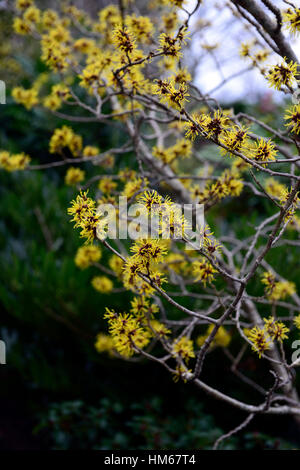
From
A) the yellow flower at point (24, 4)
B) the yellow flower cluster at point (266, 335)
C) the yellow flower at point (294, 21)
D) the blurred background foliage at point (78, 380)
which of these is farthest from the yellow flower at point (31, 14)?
the yellow flower cluster at point (266, 335)

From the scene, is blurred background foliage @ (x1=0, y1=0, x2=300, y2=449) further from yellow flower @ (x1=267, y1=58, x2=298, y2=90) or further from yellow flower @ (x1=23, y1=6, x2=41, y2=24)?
yellow flower @ (x1=267, y1=58, x2=298, y2=90)

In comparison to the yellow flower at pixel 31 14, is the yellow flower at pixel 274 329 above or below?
below

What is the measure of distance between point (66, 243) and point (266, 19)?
2080 millimetres

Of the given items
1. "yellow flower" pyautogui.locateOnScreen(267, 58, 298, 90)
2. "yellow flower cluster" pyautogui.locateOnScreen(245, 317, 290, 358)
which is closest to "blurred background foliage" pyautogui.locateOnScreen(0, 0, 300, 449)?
"yellow flower cluster" pyautogui.locateOnScreen(245, 317, 290, 358)

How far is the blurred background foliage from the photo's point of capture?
2.02 m

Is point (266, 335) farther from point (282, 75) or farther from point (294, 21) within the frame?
point (294, 21)

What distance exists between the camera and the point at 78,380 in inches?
92.6

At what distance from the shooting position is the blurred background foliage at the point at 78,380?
6.62 ft

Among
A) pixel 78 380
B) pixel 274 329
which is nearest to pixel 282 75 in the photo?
pixel 274 329

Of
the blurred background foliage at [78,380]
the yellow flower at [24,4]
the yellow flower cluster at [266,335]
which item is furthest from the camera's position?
the blurred background foliage at [78,380]

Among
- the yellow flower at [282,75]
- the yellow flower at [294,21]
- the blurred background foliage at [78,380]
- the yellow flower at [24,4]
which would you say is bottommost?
the blurred background foliage at [78,380]

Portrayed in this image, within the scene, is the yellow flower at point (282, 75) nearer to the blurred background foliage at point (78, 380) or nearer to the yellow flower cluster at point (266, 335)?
the yellow flower cluster at point (266, 335)

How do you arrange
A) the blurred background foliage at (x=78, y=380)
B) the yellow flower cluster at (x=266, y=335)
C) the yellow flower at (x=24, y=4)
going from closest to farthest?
the yellow flower cluster at (x=266, y=335)
the yellow flower at (x=24, y=4)
the blurred background foliage at (x=78, y=380)

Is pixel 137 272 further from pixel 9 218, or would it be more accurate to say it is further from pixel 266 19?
pixel 9 218
